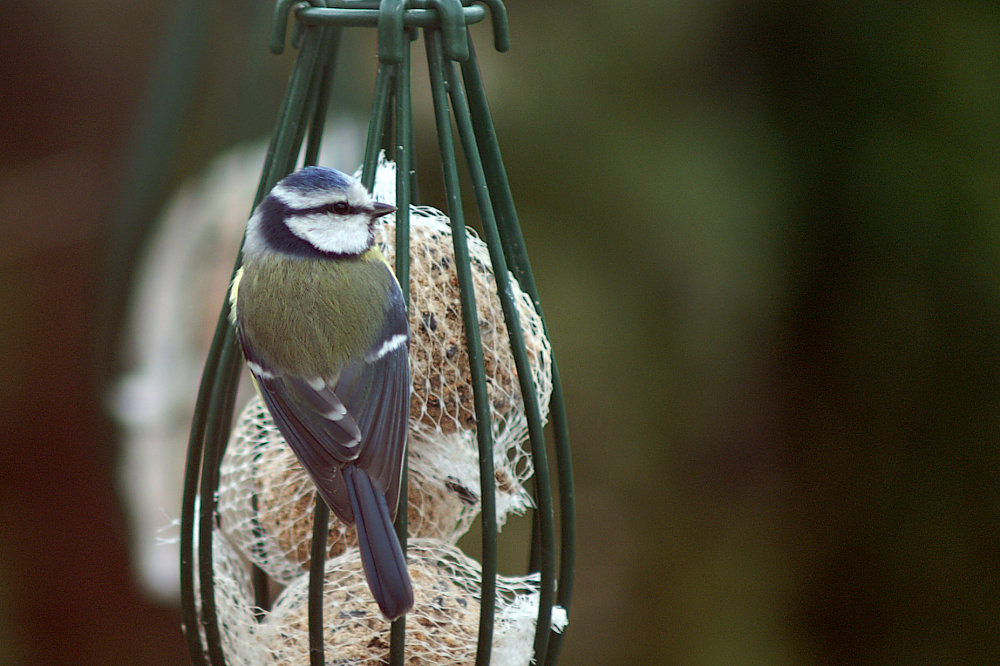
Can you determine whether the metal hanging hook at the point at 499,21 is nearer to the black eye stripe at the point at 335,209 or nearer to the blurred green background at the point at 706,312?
the black eye stripe at the point at 335,209

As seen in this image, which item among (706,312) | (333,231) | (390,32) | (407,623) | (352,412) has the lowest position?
(407,623)

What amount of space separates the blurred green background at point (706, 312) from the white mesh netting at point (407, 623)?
32.2 inches

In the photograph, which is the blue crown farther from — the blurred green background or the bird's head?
the blurred green background

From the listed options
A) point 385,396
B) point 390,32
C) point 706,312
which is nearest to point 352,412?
point 385,396

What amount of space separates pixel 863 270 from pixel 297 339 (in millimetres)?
1433

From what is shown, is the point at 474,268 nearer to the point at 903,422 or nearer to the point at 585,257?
the point at 585,257

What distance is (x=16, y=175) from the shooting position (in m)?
1.83

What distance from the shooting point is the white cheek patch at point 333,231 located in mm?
959

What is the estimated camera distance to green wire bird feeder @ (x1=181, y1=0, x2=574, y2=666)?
0.95 m

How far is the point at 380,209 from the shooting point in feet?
3.05

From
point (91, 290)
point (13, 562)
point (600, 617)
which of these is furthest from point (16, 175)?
point (600, 617)

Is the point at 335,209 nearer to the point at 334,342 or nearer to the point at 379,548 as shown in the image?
the point at 334,342

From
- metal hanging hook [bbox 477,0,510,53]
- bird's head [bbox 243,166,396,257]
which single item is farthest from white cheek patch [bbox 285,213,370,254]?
metal hanging hook [bbox 477,0,510,53]

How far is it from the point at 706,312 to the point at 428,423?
3.39 feet
